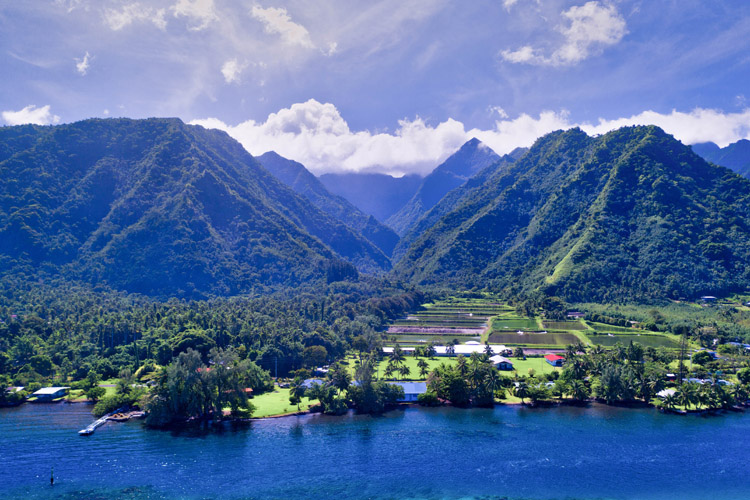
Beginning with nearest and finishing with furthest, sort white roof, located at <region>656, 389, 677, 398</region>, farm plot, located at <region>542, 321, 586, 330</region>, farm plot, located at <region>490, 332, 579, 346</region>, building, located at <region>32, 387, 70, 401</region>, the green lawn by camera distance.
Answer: the green lawn
white roof, located at <region>656, 389, 677, 398</region>
building, located at <region>32, 387, 70, 401</region>
farm plot, located at <region>490, 332, 579, 346</region>
farm plot, located at <region>542, 321, 586, 330</region>

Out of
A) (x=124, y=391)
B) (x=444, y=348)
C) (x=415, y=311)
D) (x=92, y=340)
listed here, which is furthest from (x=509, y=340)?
(x=92, y=340)

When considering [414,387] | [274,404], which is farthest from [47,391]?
[414,387]

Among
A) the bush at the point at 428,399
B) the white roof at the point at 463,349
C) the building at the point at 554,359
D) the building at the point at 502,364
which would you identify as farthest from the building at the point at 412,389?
the building at the point at 554,359

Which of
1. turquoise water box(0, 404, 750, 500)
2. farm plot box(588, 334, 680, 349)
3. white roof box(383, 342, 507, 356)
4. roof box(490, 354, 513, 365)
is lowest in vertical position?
turquoise water box(0, 404, 750, 500)

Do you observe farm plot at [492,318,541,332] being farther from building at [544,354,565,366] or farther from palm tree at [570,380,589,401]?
palm tree at [570,380,589,401]

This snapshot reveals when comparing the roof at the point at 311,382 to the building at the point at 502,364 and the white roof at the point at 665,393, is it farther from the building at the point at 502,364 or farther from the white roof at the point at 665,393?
the white roof at the point at 665,393

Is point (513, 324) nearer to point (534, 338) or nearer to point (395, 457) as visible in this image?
point (534, 338)

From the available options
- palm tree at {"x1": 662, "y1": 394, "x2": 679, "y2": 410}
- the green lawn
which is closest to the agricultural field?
palm tree at {"x1": 662, "y1": 394, "x2": 679, "y2": 410}
